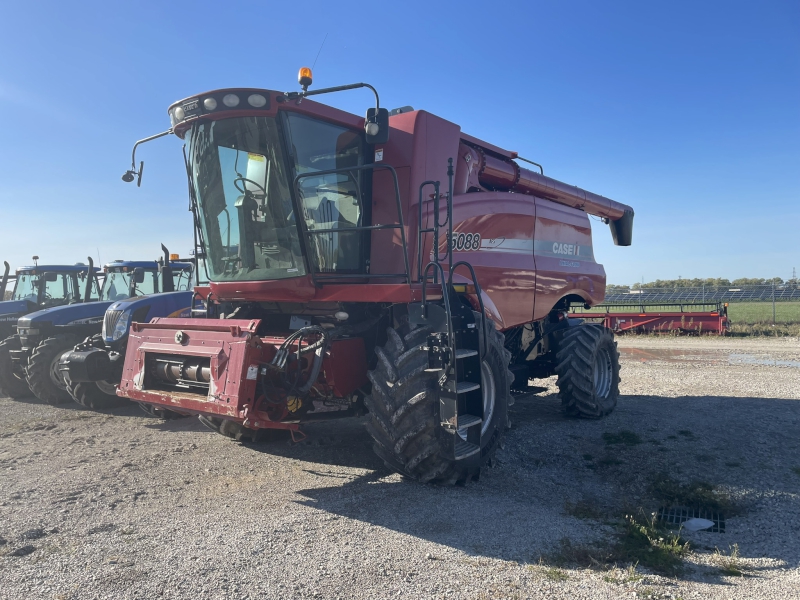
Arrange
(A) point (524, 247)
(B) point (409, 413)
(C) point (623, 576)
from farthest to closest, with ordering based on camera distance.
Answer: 1. (A) point (524, 247)
2. (B) point (409, 413)
3. (C) point (623, 576)

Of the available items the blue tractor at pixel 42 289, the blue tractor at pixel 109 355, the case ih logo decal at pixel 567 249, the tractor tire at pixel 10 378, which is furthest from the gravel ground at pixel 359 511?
the blue tractor at pixel 42 289

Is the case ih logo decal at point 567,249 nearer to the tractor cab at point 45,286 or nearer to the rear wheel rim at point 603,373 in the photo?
the rear wheel rim at point 603,373

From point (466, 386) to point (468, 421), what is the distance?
30cm

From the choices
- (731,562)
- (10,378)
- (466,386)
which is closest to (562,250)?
(466,386)

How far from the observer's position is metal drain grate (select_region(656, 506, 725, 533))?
13.8ft

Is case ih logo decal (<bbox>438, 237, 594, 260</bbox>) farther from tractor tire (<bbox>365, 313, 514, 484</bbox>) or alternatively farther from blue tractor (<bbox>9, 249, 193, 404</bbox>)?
blue tractor (<bbox>9, 249, 193, 404</bbox>)

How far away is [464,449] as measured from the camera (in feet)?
15.9

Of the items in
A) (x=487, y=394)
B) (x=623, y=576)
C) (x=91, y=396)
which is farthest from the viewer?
(x=91, y=396)

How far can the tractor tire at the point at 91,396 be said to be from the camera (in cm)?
855

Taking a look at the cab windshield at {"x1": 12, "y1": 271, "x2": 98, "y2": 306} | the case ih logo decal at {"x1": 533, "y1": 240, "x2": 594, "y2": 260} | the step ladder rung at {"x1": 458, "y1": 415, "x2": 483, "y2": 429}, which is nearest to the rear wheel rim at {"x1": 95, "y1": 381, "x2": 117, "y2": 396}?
the cab windshield at {"x1": 12, "y1": 271, "x2": 98, "y2": 306}

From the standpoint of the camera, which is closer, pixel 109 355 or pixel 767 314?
pixel 109 355

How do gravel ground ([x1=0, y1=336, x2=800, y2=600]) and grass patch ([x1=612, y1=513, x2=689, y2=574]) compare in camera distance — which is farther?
grass patch ([x1=612, y1=513, x2=689, y2=574])

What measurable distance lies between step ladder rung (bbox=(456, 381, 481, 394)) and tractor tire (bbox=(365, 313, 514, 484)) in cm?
21

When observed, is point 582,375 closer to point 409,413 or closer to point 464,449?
point 464,449
